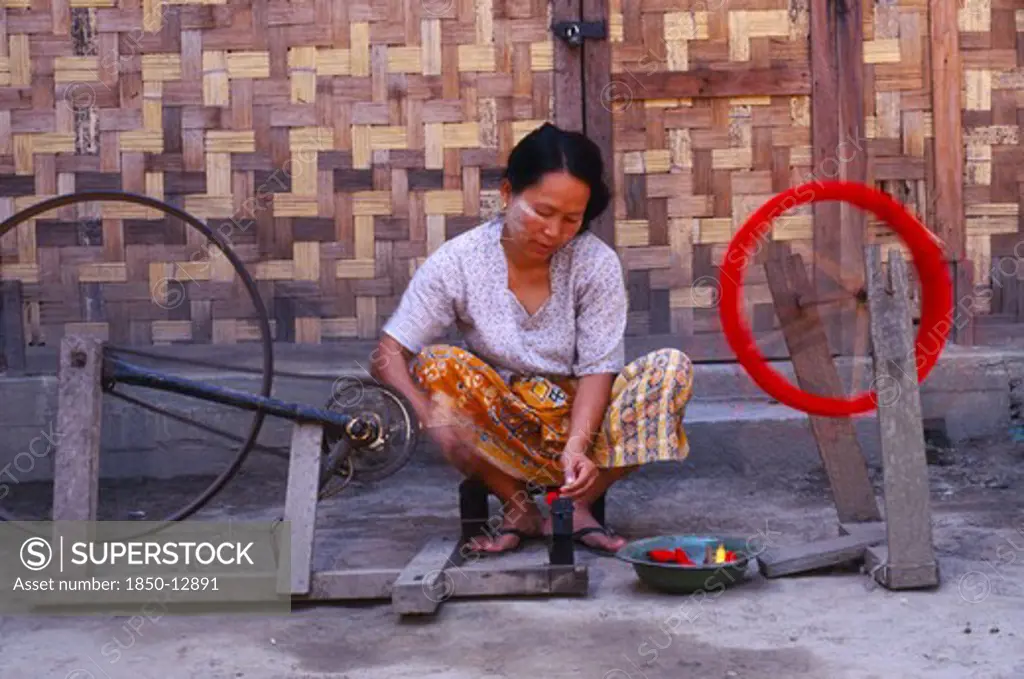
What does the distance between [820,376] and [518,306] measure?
31.7 inches

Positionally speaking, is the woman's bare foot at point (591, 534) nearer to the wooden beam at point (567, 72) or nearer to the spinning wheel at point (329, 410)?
the spinning wheel at point (329, 410)

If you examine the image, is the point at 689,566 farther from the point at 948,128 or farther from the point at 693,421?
the point at 948,128

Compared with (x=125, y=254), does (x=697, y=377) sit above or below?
below

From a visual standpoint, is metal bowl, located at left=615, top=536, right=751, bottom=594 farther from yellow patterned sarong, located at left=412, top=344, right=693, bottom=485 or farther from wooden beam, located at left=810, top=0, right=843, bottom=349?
wooden beam, located at left=810, top=0, right=843, bottom=349

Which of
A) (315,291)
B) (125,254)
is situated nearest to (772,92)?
(315,291)

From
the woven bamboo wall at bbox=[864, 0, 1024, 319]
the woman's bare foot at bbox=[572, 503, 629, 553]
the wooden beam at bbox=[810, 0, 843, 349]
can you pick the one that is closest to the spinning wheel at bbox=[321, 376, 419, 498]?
the woman's bare foot at bbox=[572, 503, 629, 553]

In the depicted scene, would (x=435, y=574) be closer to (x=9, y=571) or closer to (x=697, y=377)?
(x=9, y=571)

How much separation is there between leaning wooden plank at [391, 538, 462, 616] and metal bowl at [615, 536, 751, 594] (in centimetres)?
42

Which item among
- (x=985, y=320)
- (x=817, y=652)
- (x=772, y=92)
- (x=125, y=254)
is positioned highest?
(x=772, y=92)

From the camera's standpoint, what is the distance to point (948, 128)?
15.5ft

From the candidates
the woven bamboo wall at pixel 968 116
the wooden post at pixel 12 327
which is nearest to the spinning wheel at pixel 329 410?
the wooden post at pixel 12 327

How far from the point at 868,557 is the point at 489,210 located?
1.92m

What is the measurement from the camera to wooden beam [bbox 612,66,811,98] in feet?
15.3

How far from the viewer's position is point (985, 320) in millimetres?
4848
